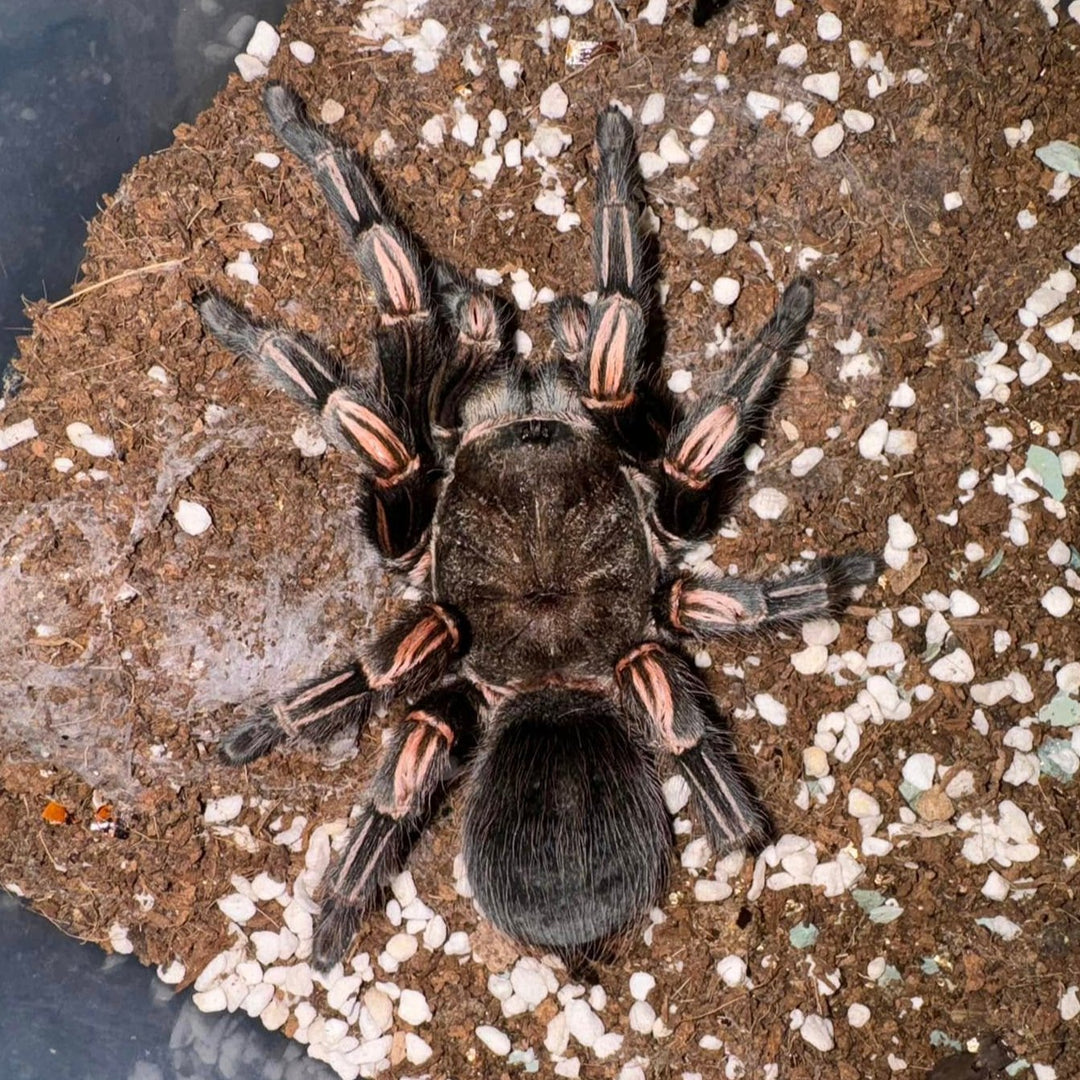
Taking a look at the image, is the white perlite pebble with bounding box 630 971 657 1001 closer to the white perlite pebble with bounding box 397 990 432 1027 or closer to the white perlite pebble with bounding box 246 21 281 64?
the white perlite pebble with bounding box 397 990 432 1027

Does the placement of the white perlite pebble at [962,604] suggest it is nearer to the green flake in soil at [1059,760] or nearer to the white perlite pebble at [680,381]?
the green flake in soil at [1059,760]

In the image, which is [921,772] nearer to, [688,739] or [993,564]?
[993,564]

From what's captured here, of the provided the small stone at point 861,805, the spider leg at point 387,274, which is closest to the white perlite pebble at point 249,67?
the spider leg at point 387,274

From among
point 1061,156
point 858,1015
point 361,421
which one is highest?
point 361,421

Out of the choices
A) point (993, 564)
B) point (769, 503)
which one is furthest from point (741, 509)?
point (993, 564)

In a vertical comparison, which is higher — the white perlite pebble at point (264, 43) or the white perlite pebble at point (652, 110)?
the white perlite pebble at point (264, 43)

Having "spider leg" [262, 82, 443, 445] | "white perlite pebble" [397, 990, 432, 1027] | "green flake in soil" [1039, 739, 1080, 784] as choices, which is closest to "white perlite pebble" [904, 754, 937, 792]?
"green flake in soil" [1039, 739, 1080, 784]
